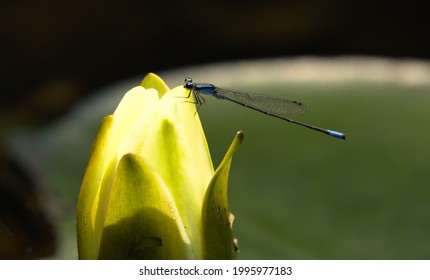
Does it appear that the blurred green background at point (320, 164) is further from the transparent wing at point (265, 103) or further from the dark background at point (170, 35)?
the dark background at point (170, 35)

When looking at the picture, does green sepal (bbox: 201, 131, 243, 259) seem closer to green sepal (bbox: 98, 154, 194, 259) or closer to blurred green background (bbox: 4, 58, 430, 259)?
green sepal (bbox: 98, 154, 194, 259)

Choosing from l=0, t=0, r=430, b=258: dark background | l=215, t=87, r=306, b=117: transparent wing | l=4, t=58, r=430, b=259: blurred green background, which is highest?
l=0, t=0, r=430, b=258: dark background

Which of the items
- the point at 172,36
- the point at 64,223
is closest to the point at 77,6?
the point at 172,36

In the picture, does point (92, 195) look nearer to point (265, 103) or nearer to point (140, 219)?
point (140, 219)

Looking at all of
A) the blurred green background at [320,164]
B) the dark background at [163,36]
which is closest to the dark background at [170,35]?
the dark background at [163,36]

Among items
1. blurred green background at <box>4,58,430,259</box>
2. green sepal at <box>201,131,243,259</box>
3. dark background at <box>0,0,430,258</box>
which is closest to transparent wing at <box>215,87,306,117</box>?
blurred green background at <box>4,58,430,259</box>

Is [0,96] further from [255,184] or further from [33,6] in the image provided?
[255,184]
